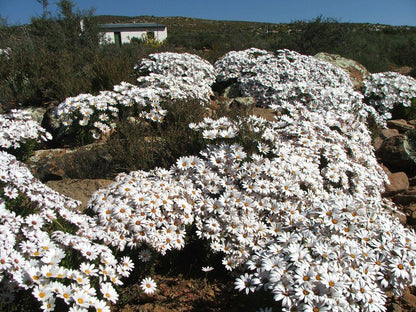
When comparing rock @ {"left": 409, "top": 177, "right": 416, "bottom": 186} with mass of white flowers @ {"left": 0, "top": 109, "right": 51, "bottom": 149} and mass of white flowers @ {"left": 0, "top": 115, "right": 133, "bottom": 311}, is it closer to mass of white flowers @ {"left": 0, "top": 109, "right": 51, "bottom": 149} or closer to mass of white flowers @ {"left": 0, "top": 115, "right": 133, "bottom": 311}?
mass of white flowers @ {"left": 0, "top": 115, "right": 133, "bottom": 311}

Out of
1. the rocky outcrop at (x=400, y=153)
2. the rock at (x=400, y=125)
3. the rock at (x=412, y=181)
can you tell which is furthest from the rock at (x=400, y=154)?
Answer: the rock at (x=400, y=125)

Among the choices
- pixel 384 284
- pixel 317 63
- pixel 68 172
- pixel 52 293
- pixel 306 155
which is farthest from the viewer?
pixel 317 63

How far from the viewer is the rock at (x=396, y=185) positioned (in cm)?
582

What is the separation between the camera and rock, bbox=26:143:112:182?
212 inches

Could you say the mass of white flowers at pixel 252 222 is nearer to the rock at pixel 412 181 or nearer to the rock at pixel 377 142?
the rock at pixel 412 181

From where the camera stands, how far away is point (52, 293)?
248 cm

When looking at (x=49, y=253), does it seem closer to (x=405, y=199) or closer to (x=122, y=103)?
(x=122, y=103)

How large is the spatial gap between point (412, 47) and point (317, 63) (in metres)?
19.6

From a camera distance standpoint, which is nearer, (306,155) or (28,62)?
(306,155)

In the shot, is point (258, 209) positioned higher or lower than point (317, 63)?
lower

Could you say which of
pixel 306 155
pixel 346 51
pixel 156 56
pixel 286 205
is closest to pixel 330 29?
pixel 346 51

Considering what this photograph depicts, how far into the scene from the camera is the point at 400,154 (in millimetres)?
6785

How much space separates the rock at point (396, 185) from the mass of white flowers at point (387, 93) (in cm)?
388

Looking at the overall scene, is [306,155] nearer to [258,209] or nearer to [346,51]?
[258,209]
